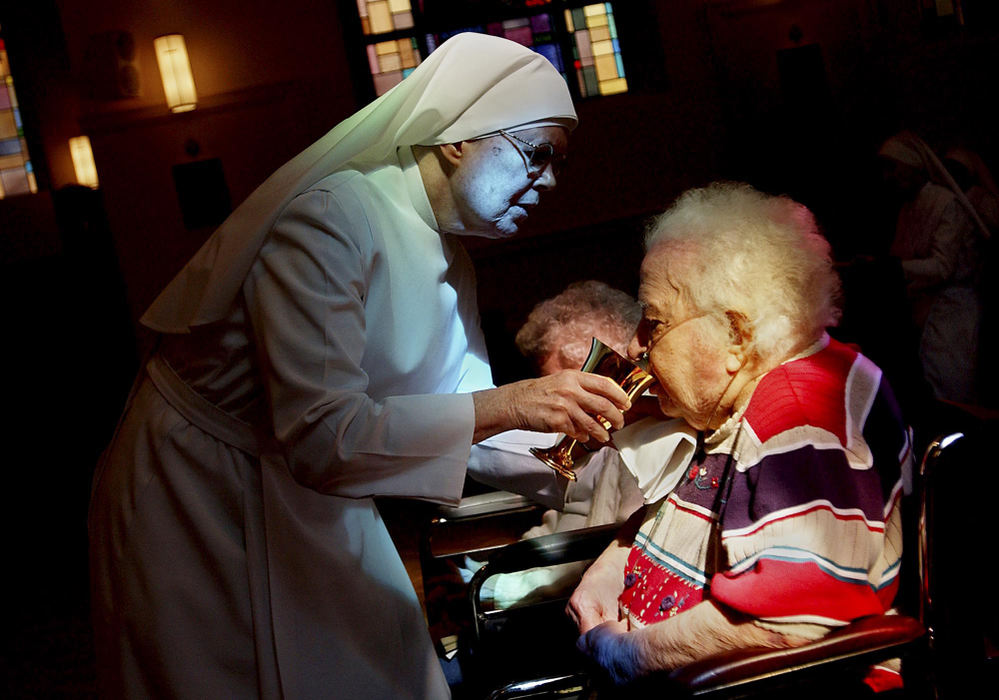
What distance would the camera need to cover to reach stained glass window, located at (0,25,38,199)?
9344 millimetres

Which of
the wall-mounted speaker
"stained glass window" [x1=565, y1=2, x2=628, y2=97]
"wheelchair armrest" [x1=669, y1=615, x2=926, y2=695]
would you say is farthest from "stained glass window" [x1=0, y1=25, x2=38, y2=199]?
"wheelchair armrest" [x1=669, y1=615, x2=926, y2=695]

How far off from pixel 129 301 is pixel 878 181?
21.5 ft

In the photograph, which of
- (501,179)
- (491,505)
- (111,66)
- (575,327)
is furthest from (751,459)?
(111,66)

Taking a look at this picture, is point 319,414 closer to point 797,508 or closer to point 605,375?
point 605,375

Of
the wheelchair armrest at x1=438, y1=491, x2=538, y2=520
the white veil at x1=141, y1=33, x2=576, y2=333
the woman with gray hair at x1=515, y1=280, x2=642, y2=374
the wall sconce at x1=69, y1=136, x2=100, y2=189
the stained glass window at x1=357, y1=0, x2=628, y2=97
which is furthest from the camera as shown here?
the wall sconce at x1=69, y1=136, x2=100, y2=189

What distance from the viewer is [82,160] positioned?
9.32m

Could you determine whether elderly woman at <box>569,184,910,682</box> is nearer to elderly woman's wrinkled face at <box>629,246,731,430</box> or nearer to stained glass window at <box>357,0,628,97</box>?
elderly woman's wrinkled face at <box>629,246,731,430</box>

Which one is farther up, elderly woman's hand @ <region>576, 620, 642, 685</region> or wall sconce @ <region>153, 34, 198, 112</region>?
wall sconce @ <region>153, 34, 198, 112</region>

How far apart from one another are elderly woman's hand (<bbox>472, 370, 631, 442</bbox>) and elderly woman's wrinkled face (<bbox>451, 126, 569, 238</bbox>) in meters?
0.48

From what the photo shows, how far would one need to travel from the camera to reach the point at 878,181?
8.02 meters

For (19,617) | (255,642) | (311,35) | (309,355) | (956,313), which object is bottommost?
(19,617)

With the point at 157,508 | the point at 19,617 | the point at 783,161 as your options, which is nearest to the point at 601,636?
the point at 157,508

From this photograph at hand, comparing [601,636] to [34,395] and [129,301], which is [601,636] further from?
[34,395]

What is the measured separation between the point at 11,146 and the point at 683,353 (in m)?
9.39
